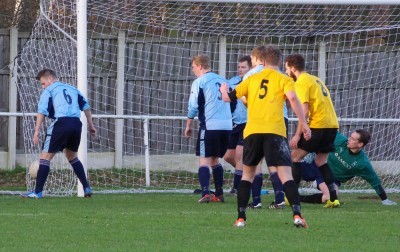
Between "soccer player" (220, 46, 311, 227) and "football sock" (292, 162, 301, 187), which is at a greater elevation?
"soccer player" (220, 46, 311, 227)

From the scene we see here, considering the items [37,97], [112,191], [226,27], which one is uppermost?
[226,27]

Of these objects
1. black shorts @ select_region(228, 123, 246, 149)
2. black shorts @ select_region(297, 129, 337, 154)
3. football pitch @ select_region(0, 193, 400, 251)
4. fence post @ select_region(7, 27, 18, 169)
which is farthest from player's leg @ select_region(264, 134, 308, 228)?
fence post @ select_region(7, 27, 18, 169)

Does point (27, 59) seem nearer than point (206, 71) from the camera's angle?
No

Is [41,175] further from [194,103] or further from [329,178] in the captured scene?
[329,178]

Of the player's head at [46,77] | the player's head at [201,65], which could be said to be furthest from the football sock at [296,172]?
the player's head at [46,77]

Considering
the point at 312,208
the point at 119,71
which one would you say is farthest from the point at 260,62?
the point at 119,71

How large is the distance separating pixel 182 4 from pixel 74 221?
21.4ft

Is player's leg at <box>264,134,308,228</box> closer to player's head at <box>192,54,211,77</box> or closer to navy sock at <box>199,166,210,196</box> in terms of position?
navy sock at <box>199,166,210,196</box>

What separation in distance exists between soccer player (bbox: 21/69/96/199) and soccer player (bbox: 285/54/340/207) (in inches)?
122

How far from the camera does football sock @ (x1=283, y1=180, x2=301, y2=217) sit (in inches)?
400

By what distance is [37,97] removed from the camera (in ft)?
54.3

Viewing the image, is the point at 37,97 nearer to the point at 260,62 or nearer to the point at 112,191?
the point at 112,191

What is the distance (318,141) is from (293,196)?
2.57 meters

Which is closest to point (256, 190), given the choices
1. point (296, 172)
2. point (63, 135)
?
point (296, 172)
